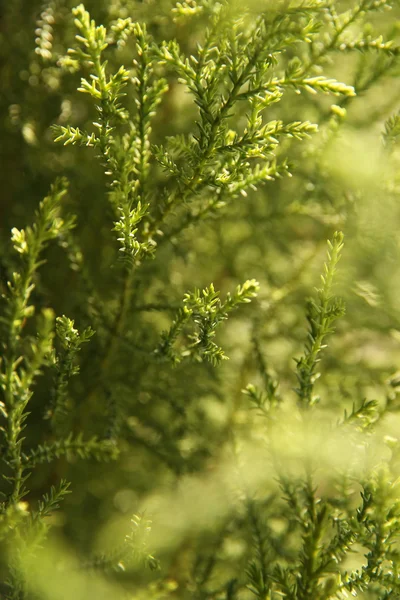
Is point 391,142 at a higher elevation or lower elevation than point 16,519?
higher

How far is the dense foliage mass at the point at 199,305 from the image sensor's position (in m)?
0.59

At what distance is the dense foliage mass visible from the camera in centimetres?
59

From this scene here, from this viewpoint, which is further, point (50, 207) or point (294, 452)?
point (294, 452)

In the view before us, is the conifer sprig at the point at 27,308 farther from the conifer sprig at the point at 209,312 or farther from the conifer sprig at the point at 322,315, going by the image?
the conifer sprig at the point at 322,315

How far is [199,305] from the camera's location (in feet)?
1.90

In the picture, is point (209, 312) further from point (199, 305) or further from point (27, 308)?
point (27, 308)

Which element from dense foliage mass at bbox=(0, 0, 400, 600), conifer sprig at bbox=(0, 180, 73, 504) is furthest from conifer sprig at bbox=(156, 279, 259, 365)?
conifer sprig at bbox=(0, 180, 73, 504)

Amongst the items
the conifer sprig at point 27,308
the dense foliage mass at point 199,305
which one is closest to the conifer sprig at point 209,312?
the dense foliage mass at point 199,305

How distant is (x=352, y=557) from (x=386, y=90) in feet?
2.96

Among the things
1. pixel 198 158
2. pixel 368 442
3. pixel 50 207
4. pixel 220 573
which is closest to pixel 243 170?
pixel 198 158

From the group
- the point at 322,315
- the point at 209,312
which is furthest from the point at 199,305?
the point at 322,315

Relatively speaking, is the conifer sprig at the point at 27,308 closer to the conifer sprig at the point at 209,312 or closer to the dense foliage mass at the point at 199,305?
the dense foliage mass at the point at 199,305

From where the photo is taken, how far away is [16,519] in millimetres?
567

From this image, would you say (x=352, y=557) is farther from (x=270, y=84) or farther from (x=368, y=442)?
(x=270, y=84)
